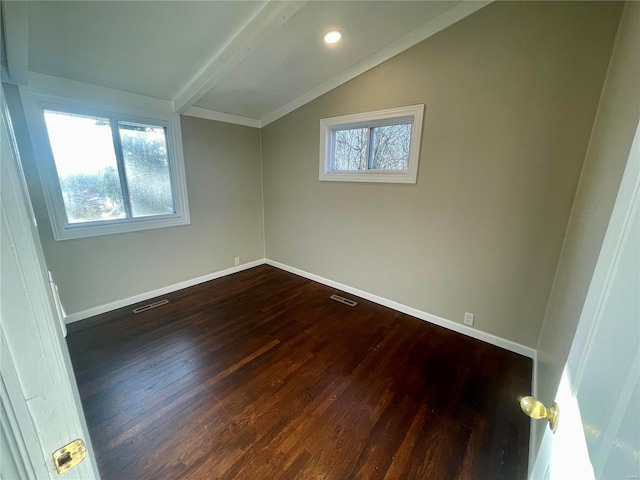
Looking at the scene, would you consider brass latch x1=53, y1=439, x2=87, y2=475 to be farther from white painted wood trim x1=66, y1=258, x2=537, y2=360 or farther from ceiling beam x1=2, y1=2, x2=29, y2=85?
white painted wood trim x1=66, y1=258, x2=537, y2=360

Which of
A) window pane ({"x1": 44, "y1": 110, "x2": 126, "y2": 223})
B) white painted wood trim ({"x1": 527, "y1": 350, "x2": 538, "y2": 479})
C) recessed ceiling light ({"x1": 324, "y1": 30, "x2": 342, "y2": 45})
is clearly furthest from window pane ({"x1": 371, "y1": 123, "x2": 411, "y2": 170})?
window pane ({"x1": 44, "y1": 110, "x2": 126, "y2": 223})

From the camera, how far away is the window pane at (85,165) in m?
2.38

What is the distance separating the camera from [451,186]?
2363 millimetres

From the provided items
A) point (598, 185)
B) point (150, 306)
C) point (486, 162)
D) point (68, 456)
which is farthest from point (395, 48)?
point (150, 306)

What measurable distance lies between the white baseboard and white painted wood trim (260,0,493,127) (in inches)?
95.9

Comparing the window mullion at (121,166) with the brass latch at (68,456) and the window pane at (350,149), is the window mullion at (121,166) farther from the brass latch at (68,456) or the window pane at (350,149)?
the brass latch at (68,456)

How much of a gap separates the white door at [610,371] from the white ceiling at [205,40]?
2095 millimetres

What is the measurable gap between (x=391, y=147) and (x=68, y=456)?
118 inches

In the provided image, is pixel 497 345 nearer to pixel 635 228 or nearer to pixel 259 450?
pixel 259 450

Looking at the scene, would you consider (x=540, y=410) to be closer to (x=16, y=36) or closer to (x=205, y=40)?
(x=205, y=40)

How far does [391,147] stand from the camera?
2795 mm

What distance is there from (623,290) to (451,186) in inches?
82.7

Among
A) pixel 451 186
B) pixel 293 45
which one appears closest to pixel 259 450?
pixel 451 186

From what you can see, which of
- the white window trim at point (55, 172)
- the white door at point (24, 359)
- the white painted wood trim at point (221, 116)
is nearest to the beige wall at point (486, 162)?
the white painted wood trim at point (221, 116)
